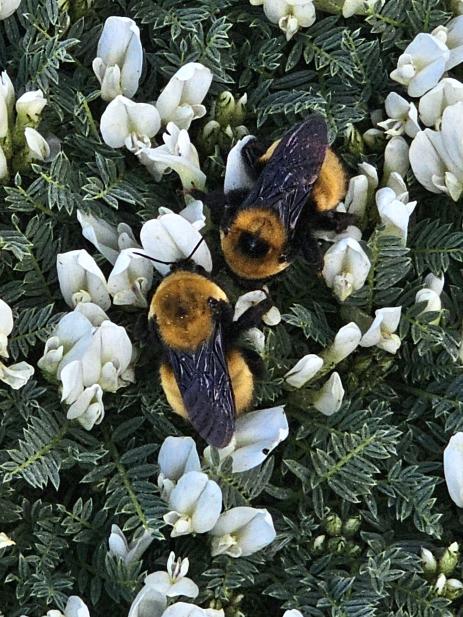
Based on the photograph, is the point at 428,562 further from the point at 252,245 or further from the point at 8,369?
the point at 8,369

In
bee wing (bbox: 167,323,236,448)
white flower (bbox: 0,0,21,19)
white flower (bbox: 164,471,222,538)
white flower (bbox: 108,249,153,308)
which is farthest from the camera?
white flower (bbox: 0,0,21,19)

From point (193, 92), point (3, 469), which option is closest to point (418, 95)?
point (193, 92)

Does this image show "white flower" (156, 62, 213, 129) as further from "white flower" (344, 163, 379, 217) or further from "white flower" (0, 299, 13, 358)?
"white flower" (0, 299, 13, 358)

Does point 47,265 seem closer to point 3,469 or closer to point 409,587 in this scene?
point 3,469

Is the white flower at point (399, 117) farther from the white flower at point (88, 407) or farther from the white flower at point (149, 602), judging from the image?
the white flower at point (149, 602)

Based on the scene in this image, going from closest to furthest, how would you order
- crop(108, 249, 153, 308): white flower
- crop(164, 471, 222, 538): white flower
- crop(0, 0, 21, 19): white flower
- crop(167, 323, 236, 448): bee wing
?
crop(167, 323, 236, 448): bee wing → crop(164, 471, 222, 538): white flower → crop(108, 249, 153, 308): white flower → crop(0, 0, 21, 19): white flower

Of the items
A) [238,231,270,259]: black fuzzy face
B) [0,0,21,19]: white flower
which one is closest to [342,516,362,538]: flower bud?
[238,231,270,259]: black fuzzy face
